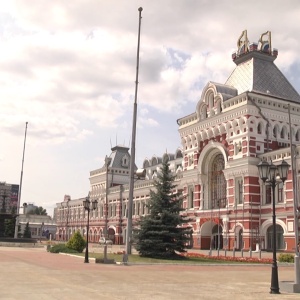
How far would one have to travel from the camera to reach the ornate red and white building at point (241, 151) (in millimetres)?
45406

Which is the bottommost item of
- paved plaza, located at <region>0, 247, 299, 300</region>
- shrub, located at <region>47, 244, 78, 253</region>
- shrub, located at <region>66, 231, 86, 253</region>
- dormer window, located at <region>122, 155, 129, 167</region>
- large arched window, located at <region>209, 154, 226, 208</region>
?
paved plaza, located at <region>0, 247, 299, 300</region>

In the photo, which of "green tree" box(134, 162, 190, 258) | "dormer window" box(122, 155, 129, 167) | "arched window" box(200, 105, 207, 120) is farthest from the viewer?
"dormer window" box(122, 155, 129, 167)

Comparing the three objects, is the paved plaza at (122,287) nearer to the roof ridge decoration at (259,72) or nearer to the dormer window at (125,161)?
the roof ridge decoration at (259,72)

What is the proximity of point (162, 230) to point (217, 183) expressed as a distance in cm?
2316

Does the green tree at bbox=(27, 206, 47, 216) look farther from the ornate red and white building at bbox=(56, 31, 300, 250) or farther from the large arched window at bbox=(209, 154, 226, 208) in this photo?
the large arched window at bbox=(209, 154, 226, 208)

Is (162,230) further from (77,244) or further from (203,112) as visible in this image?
(203,112)

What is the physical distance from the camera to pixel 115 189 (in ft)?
257

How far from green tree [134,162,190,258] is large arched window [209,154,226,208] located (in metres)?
20.5

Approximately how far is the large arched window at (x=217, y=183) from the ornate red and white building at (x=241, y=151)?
11cm

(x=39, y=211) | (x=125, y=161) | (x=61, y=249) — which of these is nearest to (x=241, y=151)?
(x=61, y=249)

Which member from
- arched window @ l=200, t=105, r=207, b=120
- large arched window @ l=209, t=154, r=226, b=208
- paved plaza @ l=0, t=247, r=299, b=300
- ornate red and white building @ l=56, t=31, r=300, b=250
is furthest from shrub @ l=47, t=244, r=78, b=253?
arched window @ l=200, t=105, r=207, b=120

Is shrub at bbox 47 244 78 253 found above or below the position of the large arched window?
below

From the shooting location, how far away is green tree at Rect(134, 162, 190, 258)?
29953mm

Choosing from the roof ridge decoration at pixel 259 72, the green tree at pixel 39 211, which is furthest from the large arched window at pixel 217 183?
the green tree at pixel 39 211
